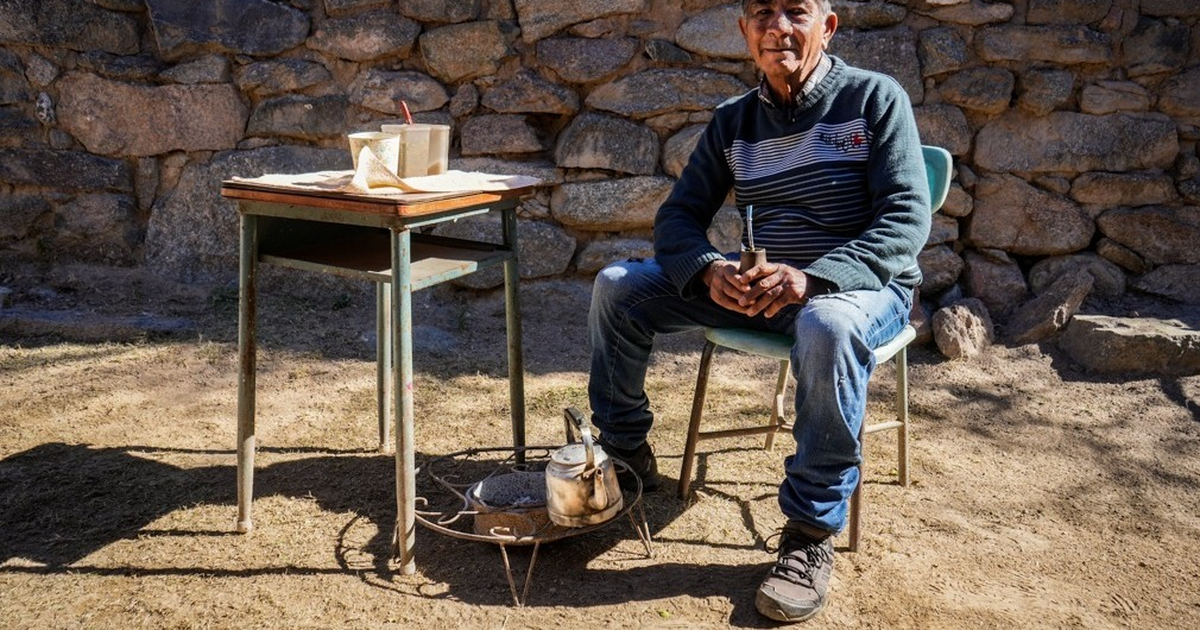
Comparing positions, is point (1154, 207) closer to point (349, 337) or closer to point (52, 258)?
point (349, 337)

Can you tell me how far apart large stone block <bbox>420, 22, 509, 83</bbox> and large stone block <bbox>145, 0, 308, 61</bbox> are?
58 cm

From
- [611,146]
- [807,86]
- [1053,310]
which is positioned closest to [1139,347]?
[1053,310]

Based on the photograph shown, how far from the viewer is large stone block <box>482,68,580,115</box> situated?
4.29 meters

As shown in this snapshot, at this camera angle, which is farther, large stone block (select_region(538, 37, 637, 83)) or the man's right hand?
large stone block (select_region(538, 37, 637, 83))

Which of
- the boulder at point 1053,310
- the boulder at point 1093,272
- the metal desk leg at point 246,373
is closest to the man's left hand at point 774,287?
the metal desk leg at point 246,373

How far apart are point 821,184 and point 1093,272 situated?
2.14 m

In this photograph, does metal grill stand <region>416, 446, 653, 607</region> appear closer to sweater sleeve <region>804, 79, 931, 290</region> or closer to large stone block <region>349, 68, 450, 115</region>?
sweater sleeve <region>804, 79, 931, 290</region>

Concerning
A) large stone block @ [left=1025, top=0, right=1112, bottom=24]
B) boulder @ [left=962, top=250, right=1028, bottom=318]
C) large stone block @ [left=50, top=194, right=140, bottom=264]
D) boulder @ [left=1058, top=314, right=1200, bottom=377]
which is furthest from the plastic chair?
large stone block @ [left=50, top=194, right=140, bottom=264]

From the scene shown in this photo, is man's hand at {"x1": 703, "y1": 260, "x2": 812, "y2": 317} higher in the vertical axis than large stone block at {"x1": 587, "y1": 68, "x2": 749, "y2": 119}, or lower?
lower

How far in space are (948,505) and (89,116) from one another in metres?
3.90

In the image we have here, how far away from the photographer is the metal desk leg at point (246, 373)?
2482 millimetres

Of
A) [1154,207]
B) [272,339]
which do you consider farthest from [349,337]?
[1154,207]

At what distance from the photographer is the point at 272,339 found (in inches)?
160

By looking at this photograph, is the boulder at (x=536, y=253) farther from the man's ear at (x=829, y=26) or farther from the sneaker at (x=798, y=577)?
the sneaker at (x=798, y=577)
